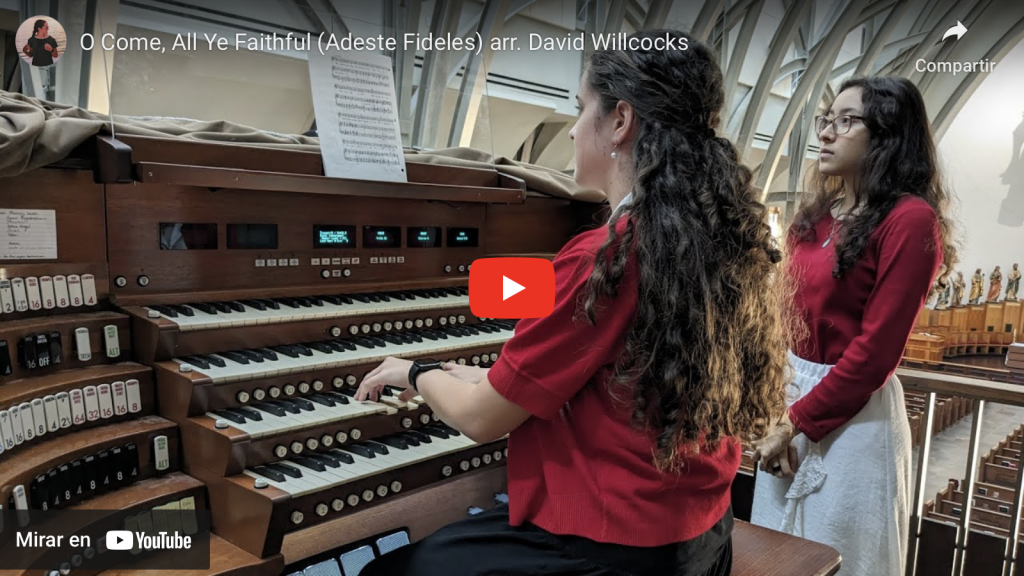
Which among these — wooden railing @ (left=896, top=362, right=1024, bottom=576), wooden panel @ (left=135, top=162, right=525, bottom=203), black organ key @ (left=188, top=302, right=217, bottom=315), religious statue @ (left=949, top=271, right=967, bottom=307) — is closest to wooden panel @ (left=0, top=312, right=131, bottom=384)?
black organ key @ (left=188, top=302, right=217, bottom=315)

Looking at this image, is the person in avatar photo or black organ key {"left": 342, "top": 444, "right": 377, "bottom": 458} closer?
black organ key {"left": 342, "top": 444, "right": 377, "bottom": 458}

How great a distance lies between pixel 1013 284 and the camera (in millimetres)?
4031

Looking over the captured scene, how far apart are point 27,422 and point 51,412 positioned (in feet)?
0.25

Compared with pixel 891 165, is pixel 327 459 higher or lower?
lower

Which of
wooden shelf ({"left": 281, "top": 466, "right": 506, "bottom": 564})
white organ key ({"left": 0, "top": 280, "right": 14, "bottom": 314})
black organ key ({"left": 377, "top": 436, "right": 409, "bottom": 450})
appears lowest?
wooden shelf ({"left": 281, "top": 466, "right": 506, "bottom": 564})

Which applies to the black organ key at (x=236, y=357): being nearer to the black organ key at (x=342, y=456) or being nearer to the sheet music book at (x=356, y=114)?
the black organ key at (x=342, y=456)

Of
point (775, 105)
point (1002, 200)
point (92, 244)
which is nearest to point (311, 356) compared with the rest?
point (92, 244)

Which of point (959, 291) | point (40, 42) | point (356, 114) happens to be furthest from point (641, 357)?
point (959, 291)

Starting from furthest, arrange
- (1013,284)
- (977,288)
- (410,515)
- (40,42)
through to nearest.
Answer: (977,288) → (1013,284) → (410,515) → (40,42)

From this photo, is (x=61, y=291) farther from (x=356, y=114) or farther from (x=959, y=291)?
(x=959, y=291)

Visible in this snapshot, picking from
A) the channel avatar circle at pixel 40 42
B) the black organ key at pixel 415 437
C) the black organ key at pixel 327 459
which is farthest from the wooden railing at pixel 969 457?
the channel avatar circle at pixel 40 42

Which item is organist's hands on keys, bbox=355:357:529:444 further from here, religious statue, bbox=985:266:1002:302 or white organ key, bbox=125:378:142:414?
religious statue, bbox=985:266:1002:302

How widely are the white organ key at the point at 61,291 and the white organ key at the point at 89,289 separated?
0.16ft

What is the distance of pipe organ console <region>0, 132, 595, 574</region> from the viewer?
1.87 meters
